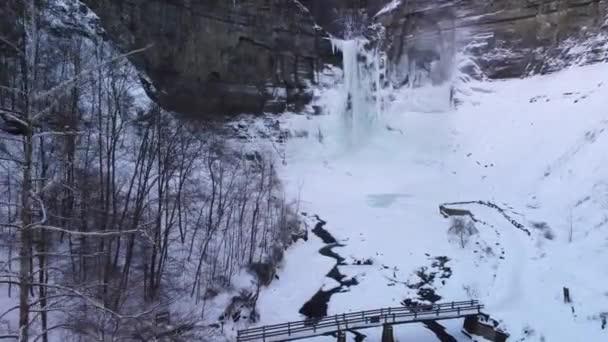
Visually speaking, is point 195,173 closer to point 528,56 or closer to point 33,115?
point 33,115

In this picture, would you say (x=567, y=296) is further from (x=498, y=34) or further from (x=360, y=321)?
(x=498, y=34)

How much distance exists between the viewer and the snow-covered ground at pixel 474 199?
2070 centimetres

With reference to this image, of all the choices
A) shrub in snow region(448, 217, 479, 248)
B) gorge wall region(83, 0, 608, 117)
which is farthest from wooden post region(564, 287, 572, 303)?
gorge wall region(83, 0, 608, 117)

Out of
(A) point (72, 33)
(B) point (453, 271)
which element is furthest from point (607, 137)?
(A) point (72, 33)

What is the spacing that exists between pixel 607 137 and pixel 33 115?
33032 mm

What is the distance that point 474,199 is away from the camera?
33.8 meters

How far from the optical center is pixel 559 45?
42.7 m

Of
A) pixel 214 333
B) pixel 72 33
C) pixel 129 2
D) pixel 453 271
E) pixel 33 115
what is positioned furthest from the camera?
pixel 129 2

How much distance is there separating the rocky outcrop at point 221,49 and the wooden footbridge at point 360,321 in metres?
28.1

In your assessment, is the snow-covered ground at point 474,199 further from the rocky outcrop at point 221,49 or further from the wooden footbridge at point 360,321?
the rocky outcrop at point 221,49

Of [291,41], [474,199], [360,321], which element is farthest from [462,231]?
[291,41]

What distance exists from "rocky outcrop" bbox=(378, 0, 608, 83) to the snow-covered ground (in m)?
2.04

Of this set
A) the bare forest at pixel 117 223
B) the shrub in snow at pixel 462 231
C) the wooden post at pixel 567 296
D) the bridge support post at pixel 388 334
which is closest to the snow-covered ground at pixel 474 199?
the wooden post at pixel 567 296

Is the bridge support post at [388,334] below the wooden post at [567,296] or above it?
below
